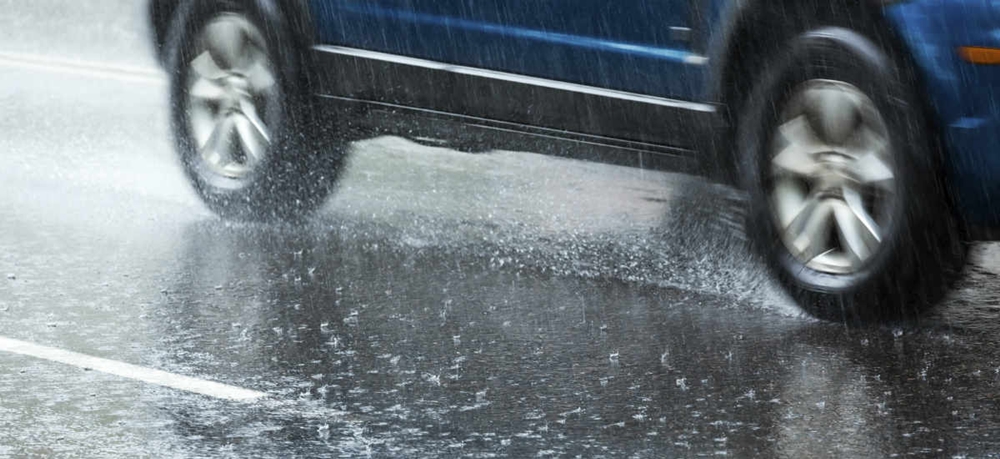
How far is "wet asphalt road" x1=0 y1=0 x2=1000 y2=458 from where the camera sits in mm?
4934

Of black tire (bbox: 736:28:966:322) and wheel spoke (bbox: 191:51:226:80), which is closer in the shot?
black tire (bbox: 736:28:966:322)

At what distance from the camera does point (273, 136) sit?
783 centimetres

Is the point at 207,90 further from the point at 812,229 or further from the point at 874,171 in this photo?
the point at 874,171

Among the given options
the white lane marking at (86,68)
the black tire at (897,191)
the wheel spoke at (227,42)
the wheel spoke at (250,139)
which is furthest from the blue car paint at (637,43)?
the white lane marking at (86,68)

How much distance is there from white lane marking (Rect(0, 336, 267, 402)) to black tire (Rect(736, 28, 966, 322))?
1966 mm

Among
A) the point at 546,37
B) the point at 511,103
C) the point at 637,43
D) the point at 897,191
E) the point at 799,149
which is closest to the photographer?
the point at 897,191

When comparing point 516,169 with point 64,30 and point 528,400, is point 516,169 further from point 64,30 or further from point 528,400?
point 64,30

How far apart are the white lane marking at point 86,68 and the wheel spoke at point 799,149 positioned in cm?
583

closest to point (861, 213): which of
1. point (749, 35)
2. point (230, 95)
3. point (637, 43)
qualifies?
point (749, 35)

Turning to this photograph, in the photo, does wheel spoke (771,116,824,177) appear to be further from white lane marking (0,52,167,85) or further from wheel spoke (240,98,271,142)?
white lane marking (0,52,167,85)

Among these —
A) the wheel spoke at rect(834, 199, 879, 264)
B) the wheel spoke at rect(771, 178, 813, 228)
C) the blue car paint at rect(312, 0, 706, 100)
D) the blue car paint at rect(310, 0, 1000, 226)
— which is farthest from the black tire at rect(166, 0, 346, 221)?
the wheel spoke at rect(834, 199, 879, 264)

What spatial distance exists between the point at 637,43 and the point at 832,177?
83 centimetres

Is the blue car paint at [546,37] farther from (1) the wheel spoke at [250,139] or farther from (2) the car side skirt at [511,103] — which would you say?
(1) the wheel spoke at [250,139]

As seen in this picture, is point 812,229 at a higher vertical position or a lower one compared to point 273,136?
lower
